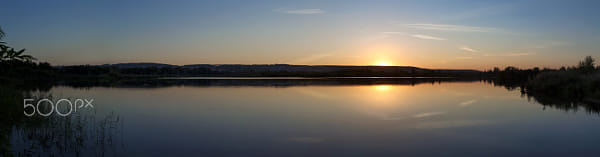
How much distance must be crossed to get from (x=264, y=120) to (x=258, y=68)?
11137cm

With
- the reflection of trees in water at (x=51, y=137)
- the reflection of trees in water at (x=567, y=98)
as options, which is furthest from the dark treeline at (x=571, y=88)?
the reflection of trees in water at (x=51, y=137)

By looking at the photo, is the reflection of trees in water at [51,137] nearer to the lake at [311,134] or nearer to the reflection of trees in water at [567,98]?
the lake at [311,134]

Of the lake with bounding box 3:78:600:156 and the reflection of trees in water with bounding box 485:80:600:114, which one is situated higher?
the reflection of trees in water with bounding box 485:80:600:114

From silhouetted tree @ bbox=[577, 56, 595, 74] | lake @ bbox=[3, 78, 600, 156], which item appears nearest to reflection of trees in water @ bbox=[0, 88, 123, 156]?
lake @ bbox=[3, 78, 600, 156]

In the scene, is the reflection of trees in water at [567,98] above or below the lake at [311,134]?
above

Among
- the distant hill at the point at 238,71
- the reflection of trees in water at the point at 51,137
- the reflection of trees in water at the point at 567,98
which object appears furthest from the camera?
the distant hill at the point at 238,71

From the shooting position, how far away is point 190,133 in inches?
323

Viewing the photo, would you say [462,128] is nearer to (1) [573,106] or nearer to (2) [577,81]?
(1) [573,106]

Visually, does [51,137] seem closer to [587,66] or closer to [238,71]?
[587,66]

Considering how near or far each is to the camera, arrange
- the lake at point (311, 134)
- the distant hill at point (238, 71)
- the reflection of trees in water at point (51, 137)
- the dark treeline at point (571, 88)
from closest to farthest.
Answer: the reflection of trees in water at point (51, 137) → the lake at point (311, 134) → the dark treeline at point (571, 88) → the distant hill at point (238, 71)

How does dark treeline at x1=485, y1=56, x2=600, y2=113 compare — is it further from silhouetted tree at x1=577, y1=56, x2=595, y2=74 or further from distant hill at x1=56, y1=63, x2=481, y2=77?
distant hill at x1=56, y1=63, x2=481, y2=77

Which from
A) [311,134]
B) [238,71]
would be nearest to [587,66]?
[311,134]

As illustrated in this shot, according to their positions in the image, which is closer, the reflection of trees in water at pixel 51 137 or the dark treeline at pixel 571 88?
the reflection of trees in water at pixel 51 137

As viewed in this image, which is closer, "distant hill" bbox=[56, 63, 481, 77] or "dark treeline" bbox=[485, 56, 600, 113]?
"dark treeline" bbox=[485, 56, 600, 113]
